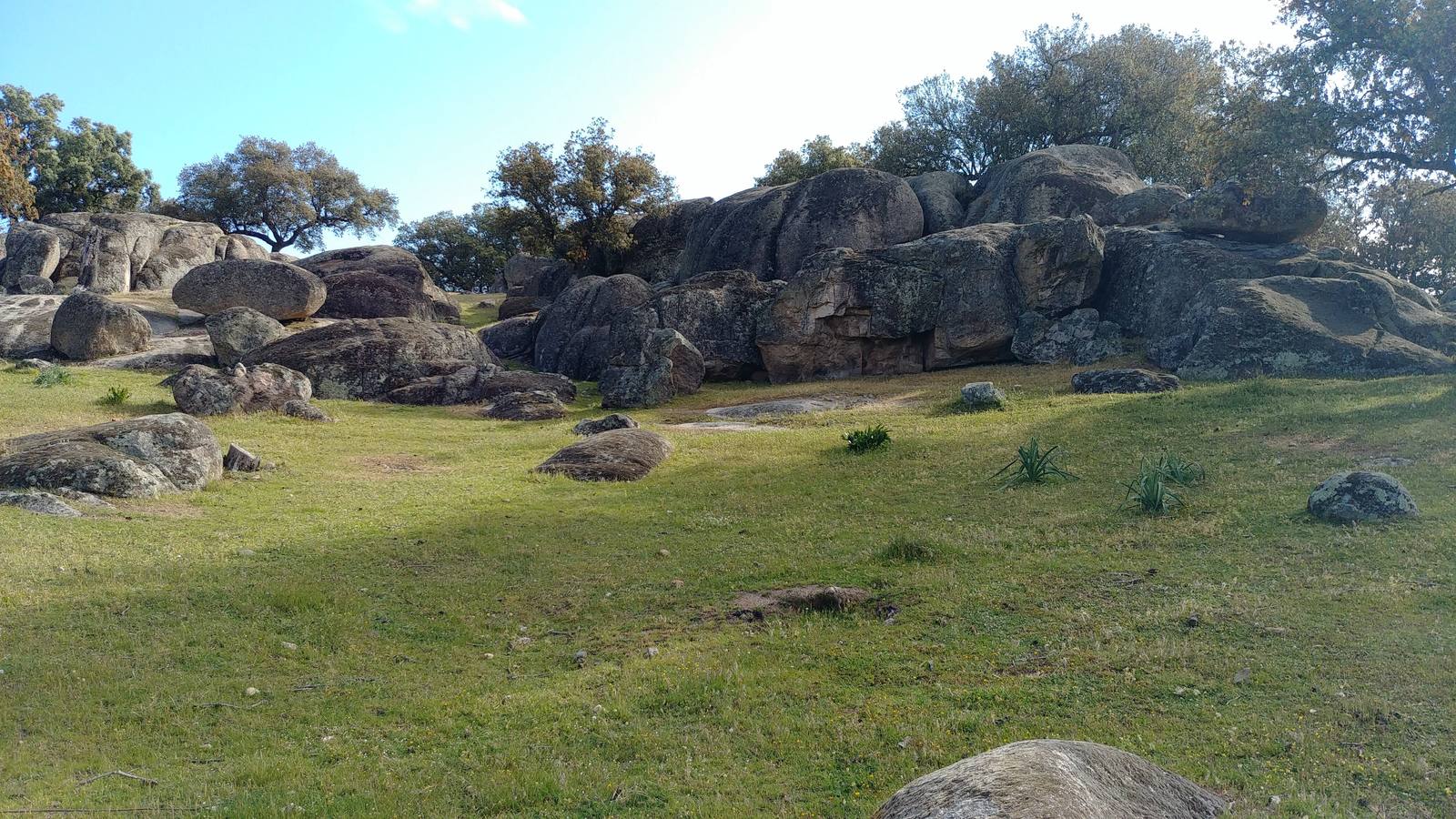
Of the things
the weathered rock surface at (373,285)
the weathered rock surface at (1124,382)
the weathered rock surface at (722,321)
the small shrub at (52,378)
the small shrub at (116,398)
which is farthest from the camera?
the weathered rock surface at (373,285)

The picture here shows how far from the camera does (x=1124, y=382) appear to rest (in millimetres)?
23953

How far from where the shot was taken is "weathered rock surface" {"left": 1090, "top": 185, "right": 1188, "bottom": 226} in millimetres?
35844

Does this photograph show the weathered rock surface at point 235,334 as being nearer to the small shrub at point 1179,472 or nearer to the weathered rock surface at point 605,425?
the weathered rock surface at point 605,425

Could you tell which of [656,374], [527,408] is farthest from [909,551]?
[656,374]

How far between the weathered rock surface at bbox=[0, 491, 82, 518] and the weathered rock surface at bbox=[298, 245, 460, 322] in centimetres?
2813

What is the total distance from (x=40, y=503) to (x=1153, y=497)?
48.1 feet

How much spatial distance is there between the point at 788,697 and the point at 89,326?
32.5 m

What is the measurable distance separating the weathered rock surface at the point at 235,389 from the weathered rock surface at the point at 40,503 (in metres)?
10.5

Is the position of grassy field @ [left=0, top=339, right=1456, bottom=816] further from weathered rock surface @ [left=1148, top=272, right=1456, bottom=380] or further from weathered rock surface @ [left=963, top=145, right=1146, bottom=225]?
weathered rock surface @ [left=963, top=145, right=1146, bottom=225]

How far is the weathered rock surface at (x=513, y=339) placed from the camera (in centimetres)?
4281

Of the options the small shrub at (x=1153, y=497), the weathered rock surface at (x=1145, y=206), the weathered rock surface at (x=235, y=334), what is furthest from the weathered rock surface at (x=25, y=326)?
the weathered rock surface at (x=1145, y=206)

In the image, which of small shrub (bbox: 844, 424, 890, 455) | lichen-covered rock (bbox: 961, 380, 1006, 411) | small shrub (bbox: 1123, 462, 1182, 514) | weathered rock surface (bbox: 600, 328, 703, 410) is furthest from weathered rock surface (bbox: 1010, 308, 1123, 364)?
small shrub (bbox: 1123, 462, 1182, 514)

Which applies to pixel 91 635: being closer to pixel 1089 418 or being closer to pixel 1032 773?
pixel 1032 773

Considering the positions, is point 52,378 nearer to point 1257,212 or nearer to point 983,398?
point 983,398
